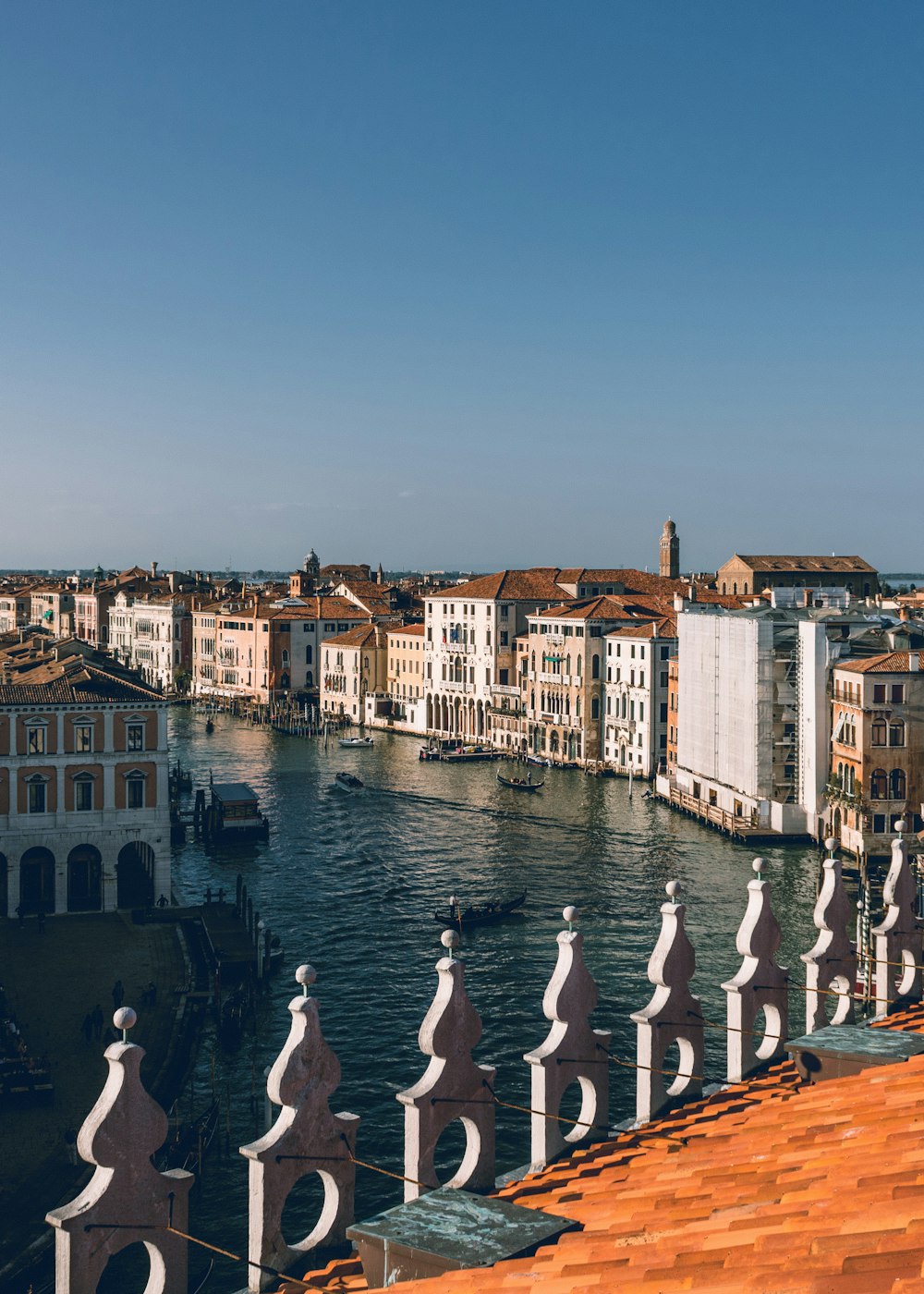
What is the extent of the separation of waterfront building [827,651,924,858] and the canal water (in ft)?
9.70

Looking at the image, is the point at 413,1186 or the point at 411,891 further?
the point at 411,891

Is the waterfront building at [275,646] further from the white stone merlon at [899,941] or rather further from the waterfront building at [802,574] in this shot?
the white stone merlon at [899,941]

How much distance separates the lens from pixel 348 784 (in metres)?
73.4

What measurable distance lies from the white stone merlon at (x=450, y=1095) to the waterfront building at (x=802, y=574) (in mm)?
114302

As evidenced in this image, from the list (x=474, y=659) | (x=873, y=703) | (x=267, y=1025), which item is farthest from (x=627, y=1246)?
(x=474, y=659)

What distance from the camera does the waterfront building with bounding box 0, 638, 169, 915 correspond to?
39438mm

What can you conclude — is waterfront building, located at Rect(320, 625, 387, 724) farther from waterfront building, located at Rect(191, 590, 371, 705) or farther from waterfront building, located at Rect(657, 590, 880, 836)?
waterfront building, located at Rect(657, 590, 880, 836)

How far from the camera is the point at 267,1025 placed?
104 feet

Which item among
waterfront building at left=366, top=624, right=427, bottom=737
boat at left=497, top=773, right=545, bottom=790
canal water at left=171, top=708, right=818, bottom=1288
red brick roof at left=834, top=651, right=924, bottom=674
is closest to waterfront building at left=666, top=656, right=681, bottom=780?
canal water at left=171, top=708, right=818, bottom=1288

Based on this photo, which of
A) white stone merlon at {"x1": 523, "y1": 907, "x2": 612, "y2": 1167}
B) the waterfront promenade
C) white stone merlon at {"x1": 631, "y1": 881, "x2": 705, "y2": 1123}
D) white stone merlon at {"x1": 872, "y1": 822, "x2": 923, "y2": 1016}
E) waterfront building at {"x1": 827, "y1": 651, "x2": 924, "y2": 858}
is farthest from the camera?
waterfront building at {"x1": 827, "y1": 651, "x2": 924, "y2": 858}

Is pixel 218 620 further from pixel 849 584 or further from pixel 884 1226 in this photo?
pixel 884 1226

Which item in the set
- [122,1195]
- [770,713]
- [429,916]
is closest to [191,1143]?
[122,1195]

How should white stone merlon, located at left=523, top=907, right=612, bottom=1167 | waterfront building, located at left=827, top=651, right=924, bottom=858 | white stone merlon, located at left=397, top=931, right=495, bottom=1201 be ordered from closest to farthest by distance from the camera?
white stone merlon, located at left=397, top=931, right=495, bottom=1201
white stone merlon, located at left=523, top=907, right=612, bottom=1167
waterfront building, located at left=827, top=651, right=924, bottom=858

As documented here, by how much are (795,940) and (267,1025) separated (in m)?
16.4
